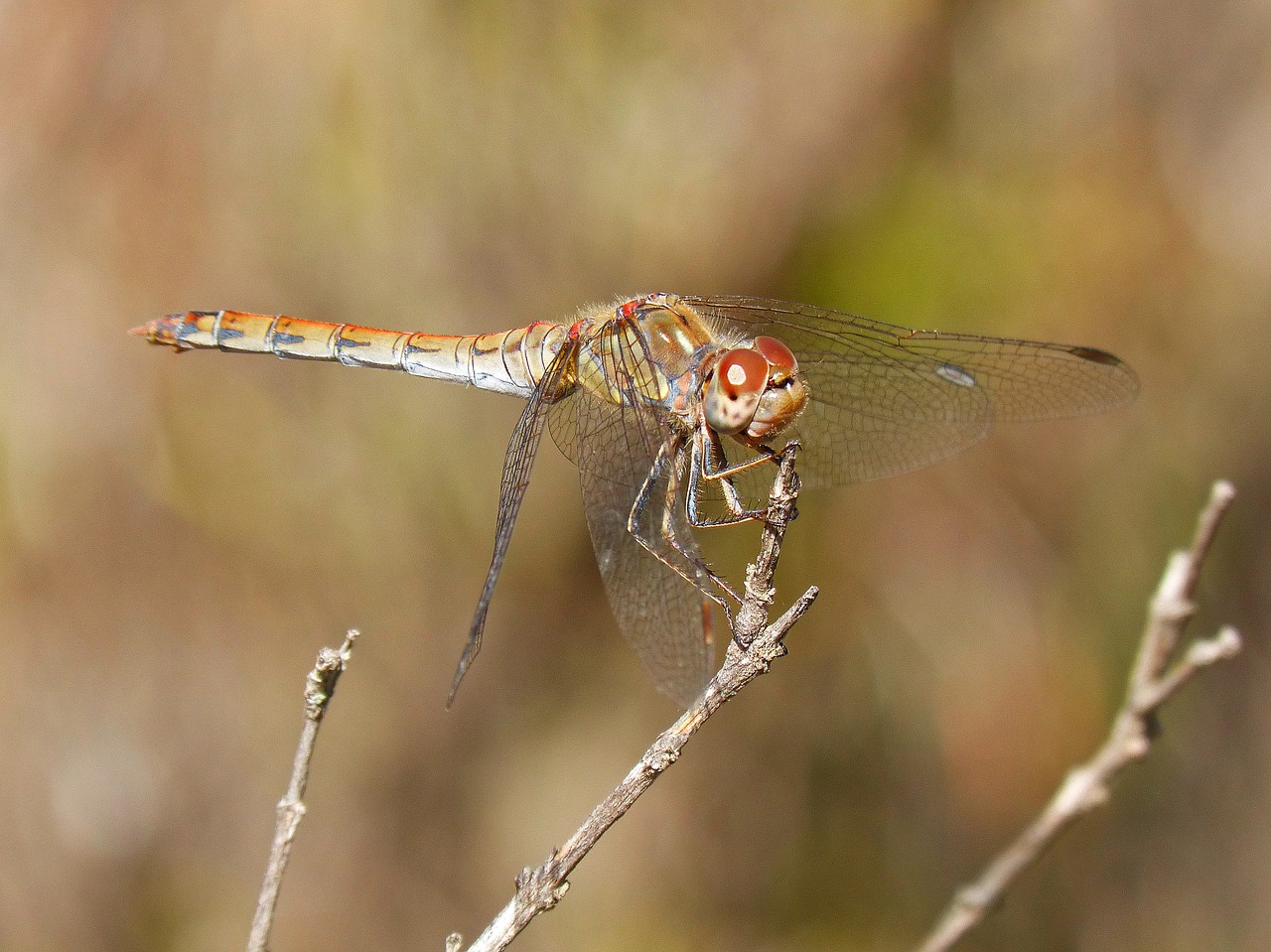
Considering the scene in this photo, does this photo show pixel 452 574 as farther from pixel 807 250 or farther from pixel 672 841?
pixel 807 250

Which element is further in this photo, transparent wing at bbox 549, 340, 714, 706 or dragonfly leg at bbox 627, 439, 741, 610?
transparent wing at bbox 549, 340, 714, 706

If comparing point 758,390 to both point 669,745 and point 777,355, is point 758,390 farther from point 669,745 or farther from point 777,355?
point 669,745

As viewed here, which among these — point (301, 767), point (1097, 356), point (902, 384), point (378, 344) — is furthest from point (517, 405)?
point (301, 767)

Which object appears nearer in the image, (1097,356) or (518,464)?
(518,464)

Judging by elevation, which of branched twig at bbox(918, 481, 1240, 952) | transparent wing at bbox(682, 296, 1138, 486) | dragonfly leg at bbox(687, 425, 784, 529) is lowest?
branched twig at bbox(918, 481, 1240, 952)

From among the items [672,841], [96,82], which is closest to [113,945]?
[672,841]

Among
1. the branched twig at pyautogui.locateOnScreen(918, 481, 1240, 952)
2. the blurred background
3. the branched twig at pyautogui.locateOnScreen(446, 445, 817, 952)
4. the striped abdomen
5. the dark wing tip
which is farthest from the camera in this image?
the blurred background

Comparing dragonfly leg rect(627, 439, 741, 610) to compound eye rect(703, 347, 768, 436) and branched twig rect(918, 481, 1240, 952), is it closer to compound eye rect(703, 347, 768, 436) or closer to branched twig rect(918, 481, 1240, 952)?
compound eye rect(703, 347, 768, 436)

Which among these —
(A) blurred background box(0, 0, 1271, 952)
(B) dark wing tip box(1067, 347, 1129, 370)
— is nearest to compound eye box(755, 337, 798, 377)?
(B) dark wing tip box(1067, 347, 1129, 370)
